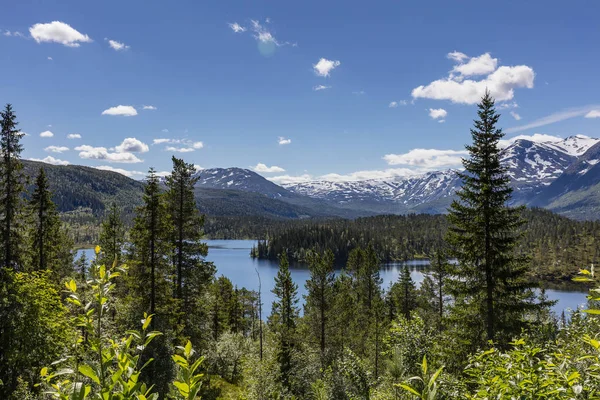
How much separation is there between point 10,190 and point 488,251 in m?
28.3

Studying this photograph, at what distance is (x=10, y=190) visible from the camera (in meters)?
23.2

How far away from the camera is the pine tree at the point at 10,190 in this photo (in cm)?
2306

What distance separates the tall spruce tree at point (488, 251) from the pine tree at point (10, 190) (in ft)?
86.6

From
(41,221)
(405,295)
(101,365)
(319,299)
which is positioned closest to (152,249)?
(41,221)

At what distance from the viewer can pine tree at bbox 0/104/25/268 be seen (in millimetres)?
23062

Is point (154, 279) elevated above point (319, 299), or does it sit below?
above

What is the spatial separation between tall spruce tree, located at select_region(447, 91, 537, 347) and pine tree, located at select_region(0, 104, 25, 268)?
1039 inches

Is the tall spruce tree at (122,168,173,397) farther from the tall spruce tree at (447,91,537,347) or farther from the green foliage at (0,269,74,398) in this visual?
the tall spruce tree at (447,91,537,347)

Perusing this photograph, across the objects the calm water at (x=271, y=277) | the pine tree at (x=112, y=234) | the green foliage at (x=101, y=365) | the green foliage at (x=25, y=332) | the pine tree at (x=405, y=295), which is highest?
the green foliage at (x=101, y=365)

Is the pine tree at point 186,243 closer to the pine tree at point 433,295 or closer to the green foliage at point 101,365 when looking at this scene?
the green foliage at point 101,365

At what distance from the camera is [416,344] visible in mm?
13906

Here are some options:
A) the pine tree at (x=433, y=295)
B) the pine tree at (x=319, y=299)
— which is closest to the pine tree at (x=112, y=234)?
the pine tree at (x=319, y=299)

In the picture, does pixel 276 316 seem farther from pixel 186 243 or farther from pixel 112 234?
pixel 112 234

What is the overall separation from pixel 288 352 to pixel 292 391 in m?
2.56
